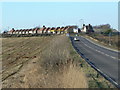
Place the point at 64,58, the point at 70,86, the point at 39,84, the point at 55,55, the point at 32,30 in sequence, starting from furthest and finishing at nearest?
the point at 32,30 < the point at 55,55 < the point at 64,58 < the point at 39,84 < the point at 70,86

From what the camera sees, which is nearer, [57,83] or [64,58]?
[57,83]

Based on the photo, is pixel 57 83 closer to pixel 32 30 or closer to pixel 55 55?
pixel 55 55

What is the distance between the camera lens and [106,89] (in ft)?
33.1

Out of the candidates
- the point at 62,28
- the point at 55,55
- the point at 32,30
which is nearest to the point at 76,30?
the point at 62,28

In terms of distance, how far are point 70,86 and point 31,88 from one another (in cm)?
178

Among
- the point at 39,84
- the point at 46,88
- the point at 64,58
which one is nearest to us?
the point at 46,88

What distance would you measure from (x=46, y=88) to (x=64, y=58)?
5.61 metres

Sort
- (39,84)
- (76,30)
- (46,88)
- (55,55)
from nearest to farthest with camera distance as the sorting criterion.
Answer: (46,88)
(39,84)
(55,55)
(76,30)

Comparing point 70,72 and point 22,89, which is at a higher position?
point 70,72

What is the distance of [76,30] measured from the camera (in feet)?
538

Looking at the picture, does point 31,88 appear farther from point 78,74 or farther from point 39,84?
point 78,74

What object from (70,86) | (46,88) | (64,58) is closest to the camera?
(70,86)

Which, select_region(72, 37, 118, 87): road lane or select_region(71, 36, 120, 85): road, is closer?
select_region(71, 36, 120, 85): road

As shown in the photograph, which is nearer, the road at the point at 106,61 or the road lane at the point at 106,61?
the road at the point at 106,61
